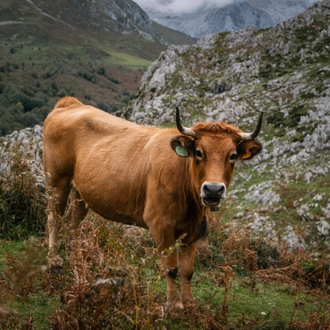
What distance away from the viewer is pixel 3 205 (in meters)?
8.29

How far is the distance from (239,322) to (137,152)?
2.87 m

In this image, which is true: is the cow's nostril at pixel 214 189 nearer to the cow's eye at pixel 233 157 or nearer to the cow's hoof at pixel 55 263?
the cow's eye at pixel 233 157

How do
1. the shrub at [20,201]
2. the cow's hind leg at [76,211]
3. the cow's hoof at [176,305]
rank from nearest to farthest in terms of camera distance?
1. the cow's hoof at [176,305]
2. the cow's hind leg at [76,211]
3. the shrub at [20,201]

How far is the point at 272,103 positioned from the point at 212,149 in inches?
1210

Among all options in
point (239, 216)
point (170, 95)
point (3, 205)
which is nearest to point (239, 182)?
point (239, 216)

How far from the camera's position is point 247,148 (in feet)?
18.7

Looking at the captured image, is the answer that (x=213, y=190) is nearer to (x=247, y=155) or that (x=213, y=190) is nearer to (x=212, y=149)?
(x=212, y=149)

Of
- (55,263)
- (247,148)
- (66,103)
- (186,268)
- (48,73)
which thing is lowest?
(48,73)

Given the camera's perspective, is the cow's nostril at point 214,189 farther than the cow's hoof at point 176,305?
No

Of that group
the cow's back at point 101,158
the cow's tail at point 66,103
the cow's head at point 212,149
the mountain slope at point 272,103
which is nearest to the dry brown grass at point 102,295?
the cow's head at point 212,149

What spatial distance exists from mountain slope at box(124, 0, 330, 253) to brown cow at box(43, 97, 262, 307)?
7581 millimetres

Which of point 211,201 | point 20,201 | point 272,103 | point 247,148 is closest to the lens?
point 211,201

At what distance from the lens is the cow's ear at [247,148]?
5648 mm

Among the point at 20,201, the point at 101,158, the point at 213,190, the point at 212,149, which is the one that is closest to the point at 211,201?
the point at 213,190
